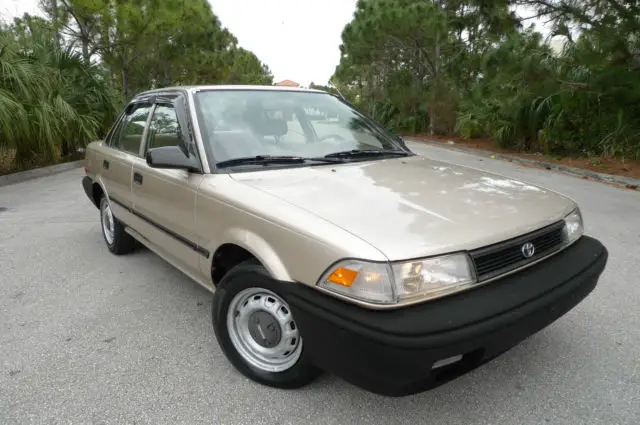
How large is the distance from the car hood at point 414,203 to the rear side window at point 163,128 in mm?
830

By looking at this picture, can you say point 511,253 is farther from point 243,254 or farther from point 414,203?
point 243,254

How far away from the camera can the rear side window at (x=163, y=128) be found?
10.3 ft

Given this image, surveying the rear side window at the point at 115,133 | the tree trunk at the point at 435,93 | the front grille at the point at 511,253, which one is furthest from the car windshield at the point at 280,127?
the tree trunk at the point at 435,93

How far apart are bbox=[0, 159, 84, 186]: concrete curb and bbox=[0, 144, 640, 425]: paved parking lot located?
5.54 meters

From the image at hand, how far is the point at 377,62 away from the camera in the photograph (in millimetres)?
21484

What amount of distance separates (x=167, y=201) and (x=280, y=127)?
0.90m

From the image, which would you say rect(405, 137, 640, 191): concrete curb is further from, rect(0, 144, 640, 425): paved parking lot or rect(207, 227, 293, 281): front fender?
rect(207, 227, 293, 281): front fender

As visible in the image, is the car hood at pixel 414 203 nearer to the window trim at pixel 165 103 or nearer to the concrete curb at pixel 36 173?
the window trim at pixel 165 103

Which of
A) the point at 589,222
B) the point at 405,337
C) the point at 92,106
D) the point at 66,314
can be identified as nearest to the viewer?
the point at 405,337

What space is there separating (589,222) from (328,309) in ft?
15.9

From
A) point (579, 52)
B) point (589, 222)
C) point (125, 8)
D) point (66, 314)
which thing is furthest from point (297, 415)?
point (125, 8)

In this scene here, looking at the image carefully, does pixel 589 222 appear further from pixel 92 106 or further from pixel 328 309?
pixel 92 106

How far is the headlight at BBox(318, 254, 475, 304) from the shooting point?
1.82 metres

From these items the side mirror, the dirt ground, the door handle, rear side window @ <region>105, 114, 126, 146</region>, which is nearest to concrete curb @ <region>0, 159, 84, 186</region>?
rear side window @ <region>105, 114, 126, 146</region>
